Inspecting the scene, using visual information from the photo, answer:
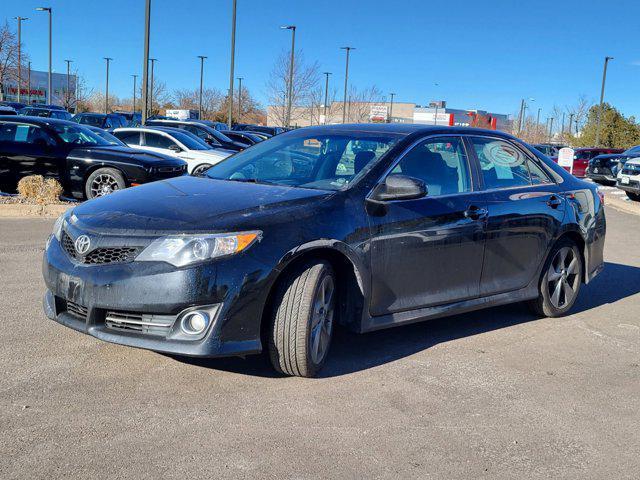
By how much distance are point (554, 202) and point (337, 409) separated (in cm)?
301

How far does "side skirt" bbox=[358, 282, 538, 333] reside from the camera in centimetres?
456

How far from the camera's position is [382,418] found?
3.80m

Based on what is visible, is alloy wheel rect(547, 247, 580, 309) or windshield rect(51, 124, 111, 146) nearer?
alloy wheel rect(547, 247, 580, 309)

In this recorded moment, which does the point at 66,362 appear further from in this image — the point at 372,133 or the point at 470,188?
the point at 470,188

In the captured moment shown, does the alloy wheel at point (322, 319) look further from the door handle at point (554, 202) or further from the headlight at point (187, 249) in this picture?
the door handle at point (554, 202)

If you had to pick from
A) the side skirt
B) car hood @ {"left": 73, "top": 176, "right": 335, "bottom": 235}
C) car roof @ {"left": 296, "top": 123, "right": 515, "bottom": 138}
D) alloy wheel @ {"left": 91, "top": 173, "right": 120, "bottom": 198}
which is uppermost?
car roof @ {"left": 296, "top": 123, "right": 515, "bottom": 138}

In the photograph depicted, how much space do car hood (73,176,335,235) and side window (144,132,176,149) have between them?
1244 centimetres

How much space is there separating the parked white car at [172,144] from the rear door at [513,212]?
11.5 meters

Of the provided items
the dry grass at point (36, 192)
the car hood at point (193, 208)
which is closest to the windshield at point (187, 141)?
the dry grass at point (36, 192)

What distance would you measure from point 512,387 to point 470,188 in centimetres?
157

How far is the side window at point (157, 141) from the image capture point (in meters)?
16.8

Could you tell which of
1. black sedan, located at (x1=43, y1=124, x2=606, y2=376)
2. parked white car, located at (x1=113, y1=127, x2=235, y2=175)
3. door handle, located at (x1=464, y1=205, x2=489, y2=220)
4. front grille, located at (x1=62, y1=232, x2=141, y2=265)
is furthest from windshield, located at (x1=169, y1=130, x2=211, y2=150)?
front grille, located at (x1=62, y1=232, x2=141, y2=265)

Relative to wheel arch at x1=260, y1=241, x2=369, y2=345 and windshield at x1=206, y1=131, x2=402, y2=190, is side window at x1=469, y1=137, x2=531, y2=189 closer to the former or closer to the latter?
windshield at x1=206, y1=131, x2=402, y2=190

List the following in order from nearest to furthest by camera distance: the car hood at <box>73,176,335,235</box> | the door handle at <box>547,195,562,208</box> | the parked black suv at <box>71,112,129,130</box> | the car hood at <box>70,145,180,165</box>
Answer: the car hood at <box>73,176,335,235</box> < the door handle at <box>547,195,562,208</box> < the car hood at <box>70,145,180,165</box> < the parked black suv at <box>71,112,129,130</box>
